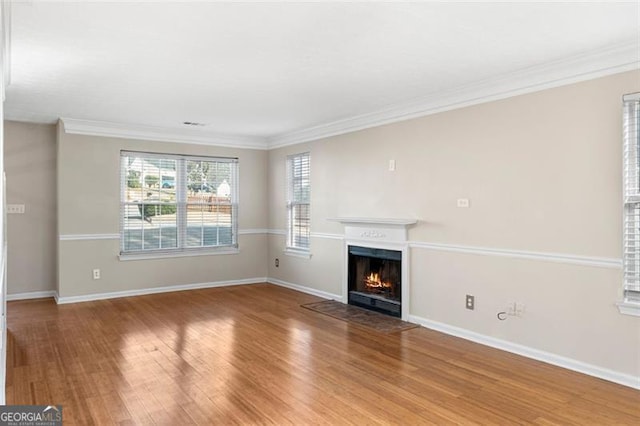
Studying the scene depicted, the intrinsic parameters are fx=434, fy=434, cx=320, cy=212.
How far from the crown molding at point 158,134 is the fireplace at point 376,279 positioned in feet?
9.31

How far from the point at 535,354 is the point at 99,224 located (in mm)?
5632

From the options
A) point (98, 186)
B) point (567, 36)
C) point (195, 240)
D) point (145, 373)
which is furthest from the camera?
point (195, 240)

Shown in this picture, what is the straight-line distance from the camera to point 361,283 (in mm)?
5738

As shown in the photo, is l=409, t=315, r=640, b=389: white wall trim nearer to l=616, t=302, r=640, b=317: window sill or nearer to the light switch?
l=616, t=302, r=640, b=317: window sill

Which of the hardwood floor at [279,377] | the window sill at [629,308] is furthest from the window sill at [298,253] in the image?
the window sill at [629,308]

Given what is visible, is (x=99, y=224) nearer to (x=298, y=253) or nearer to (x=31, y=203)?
(x=31, y=203)

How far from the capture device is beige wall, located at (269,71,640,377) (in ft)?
11.0

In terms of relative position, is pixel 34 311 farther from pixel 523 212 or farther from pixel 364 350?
pixel 523 212

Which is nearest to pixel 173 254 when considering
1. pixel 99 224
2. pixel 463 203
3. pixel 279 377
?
pixel 99 224

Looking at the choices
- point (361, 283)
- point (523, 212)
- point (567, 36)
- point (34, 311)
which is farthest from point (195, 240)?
point (567, 36)

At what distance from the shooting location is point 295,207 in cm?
700

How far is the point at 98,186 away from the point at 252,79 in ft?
11.1
